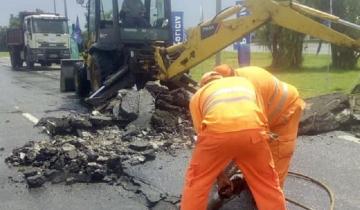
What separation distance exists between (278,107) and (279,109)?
2 centimetres

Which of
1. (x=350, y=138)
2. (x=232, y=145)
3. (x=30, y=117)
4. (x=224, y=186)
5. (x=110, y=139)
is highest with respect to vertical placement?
(x=232, y=145)

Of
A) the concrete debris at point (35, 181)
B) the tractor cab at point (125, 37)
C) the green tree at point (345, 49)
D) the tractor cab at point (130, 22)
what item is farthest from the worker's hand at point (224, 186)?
the green tree at point (345, 49)

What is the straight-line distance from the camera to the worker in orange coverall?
13.2ft

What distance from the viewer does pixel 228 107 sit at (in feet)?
11.2

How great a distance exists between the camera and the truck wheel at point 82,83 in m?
15.1

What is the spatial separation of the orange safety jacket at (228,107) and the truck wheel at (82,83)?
11.8 m

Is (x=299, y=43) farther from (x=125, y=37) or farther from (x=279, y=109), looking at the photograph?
(x=279, y=109)

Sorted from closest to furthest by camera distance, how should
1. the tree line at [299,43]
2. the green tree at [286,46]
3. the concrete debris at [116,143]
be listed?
the concrete debris at [116,143], the tree line at [299,43], the green tree at [286,46]

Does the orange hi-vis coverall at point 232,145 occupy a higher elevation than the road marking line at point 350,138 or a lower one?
higher

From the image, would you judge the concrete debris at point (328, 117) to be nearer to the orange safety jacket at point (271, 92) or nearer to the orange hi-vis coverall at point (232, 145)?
the orange safety jacket at point (271, 92)

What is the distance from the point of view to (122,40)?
12.7 metres

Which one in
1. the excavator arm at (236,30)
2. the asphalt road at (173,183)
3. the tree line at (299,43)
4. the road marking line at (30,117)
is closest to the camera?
the asphalt road at (173,183)

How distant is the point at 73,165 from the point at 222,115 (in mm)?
3726

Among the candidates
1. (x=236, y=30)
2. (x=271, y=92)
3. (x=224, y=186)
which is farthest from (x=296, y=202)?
(x=236, y=30)
